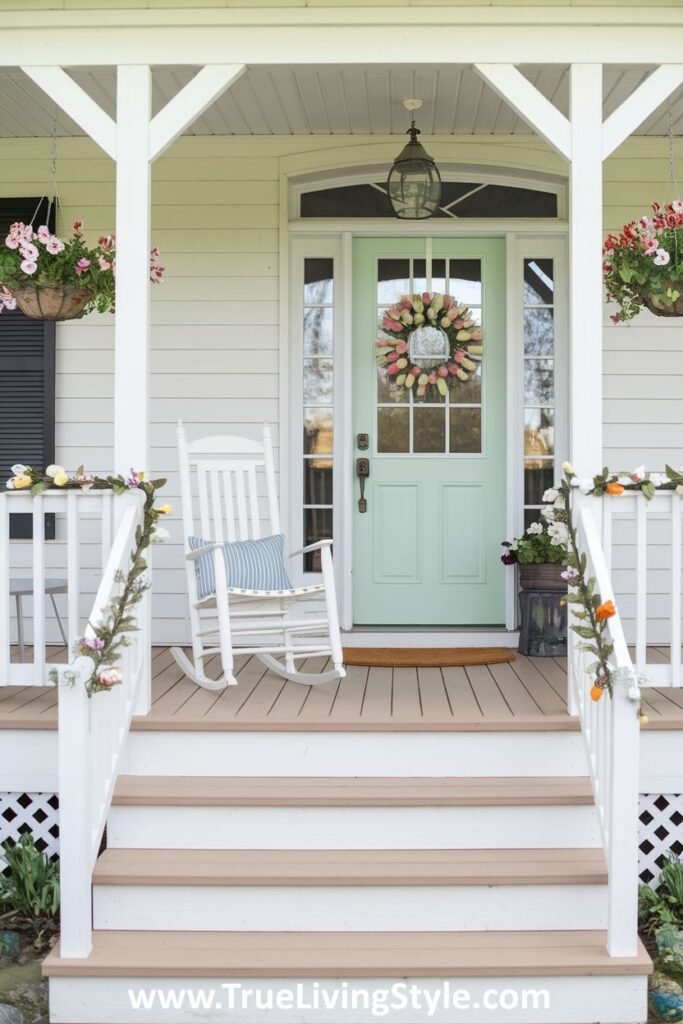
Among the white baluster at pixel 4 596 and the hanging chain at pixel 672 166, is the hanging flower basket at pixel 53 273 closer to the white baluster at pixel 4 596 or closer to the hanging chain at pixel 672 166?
the white baluster at pixel 4 596

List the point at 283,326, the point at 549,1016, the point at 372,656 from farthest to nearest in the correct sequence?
the point at 283,326
the point at 372,656
the point at 549,1016

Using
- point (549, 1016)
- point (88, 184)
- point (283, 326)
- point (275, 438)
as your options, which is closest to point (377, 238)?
point (283, 326)

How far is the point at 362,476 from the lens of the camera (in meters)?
5.16

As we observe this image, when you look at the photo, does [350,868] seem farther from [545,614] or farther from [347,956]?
[545,614]

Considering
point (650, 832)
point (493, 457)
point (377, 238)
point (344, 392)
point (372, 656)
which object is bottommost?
point (650, 832)

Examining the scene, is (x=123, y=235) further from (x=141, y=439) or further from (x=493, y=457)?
(x=493, y=457)

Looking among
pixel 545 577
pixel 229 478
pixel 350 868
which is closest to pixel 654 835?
pixel 350 868

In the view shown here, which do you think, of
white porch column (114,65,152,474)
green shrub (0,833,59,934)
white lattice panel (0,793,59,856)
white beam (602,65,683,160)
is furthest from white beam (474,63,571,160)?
green shrub (0,833,59,934)

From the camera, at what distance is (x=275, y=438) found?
5.09 meters

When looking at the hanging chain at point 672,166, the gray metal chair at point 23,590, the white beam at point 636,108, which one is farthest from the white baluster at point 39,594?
the hanging chain at point 672,166

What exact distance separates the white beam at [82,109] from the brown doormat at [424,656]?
231 cm

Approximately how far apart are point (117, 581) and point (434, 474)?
2324 millimetres

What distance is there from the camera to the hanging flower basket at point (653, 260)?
3635mm

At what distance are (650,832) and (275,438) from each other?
254 cm
